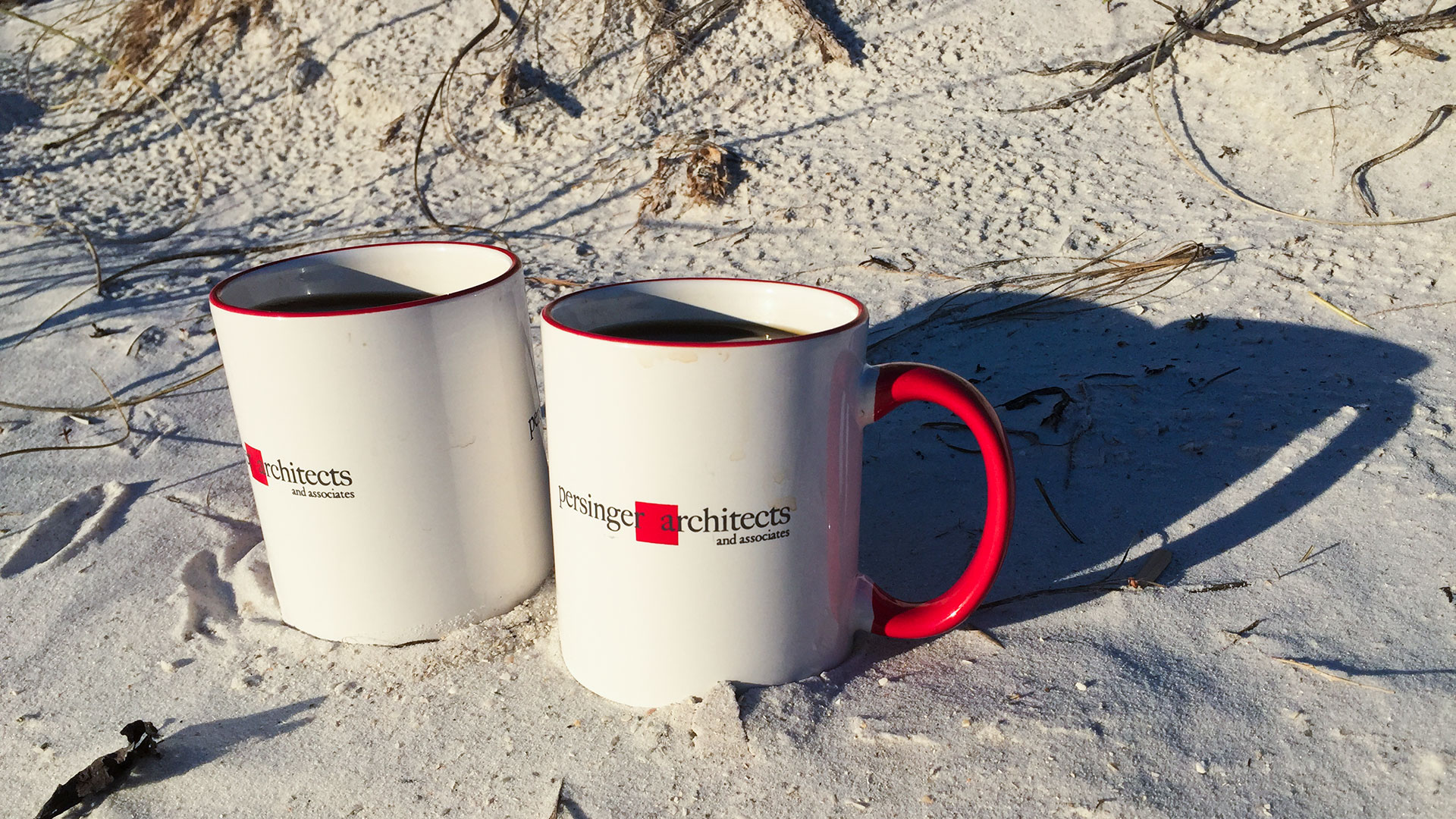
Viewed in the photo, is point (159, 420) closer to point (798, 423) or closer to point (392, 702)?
point (392, 702)

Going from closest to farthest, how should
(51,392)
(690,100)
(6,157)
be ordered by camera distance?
(51,392) → (690,100) → (6,157)

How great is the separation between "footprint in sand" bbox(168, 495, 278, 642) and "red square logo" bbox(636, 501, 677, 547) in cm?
68

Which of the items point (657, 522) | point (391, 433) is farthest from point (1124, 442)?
point (391, 433)

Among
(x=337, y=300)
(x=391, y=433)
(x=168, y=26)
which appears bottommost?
(x=391, y=433)

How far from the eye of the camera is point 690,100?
301cm

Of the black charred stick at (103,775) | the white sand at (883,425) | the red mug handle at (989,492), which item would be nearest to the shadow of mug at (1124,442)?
the white sand at (883,425)

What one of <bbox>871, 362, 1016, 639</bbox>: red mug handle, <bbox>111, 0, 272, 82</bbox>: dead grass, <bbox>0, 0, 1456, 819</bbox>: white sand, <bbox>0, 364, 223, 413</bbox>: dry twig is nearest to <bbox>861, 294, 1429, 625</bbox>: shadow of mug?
<bbox>0, 0, 1456, 819</bbox>: white sand

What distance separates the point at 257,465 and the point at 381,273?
30 cm

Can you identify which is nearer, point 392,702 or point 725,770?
point 725,770

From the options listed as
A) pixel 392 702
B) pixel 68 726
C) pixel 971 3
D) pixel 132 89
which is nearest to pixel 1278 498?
pixel 392 702

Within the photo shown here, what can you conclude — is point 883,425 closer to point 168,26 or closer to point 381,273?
point 381,273

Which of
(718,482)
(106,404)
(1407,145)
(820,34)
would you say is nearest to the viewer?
(718,482)

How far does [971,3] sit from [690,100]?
0.82m

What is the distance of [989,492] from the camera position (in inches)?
49.0
